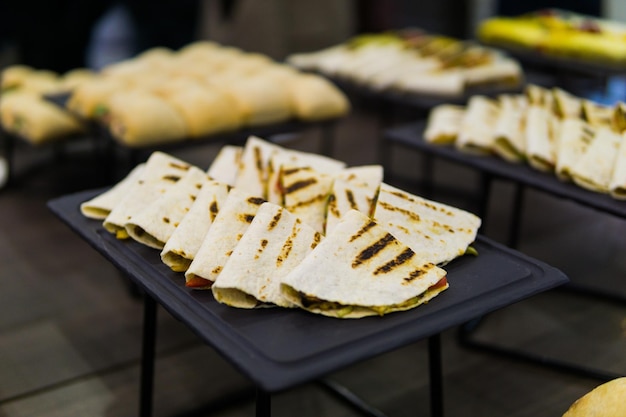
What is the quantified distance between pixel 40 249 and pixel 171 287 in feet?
7.24

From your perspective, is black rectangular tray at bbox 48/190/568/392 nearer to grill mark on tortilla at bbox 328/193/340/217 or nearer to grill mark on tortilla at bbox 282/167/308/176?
grill mark on tortilla at bbox 328/193/340/217

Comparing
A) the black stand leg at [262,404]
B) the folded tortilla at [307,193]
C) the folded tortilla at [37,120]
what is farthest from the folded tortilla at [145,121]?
the black stand leg at [262,404]

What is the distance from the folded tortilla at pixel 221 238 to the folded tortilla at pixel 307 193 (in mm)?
173

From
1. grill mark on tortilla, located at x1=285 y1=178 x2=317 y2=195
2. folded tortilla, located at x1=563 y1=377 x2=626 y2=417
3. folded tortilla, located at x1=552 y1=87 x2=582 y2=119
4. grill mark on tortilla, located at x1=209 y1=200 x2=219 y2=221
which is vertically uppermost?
folded tortilla, located at x1=552 y1=87 x2=582 y2=119

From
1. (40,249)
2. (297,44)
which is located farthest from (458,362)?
(297,44)

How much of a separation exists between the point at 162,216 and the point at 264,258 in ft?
1.21

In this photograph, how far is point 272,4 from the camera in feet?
18.4

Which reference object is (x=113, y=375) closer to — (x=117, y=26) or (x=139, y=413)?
(x=139, y=413)

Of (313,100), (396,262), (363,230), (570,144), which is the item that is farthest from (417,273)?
(313,100)

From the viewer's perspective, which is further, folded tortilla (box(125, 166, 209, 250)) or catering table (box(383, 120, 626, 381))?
catering table (box(383, 120, 626, 381))

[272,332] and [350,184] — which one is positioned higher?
[350,184]

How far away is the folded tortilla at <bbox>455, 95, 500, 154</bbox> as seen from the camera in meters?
2.78

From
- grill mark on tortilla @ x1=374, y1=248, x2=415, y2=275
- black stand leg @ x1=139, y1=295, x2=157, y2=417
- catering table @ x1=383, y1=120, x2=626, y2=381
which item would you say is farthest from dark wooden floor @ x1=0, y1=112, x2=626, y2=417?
grill mark on tortilla @ x1=374, y1=248, x2=415, y2=275

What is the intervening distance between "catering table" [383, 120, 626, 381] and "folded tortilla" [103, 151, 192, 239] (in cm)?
107
